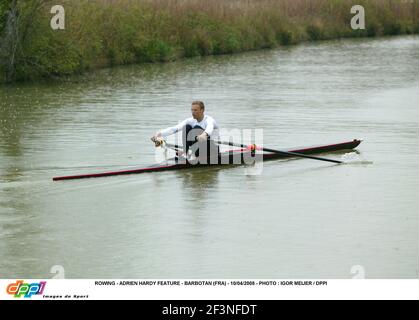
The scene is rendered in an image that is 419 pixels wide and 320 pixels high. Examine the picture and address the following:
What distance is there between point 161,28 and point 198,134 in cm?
1995

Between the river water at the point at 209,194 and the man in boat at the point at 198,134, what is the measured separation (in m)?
0.26

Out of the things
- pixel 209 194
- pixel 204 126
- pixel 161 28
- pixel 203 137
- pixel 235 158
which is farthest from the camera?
pixel 161 28

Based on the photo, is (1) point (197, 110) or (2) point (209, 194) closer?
(2) point (209, 194)

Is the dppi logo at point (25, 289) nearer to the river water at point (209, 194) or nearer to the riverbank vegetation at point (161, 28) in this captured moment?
the river water at point (209, 194)

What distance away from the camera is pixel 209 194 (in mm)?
13648

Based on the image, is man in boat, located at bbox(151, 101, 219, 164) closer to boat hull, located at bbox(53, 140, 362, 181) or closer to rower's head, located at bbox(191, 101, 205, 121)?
rower's head, located at bbox(191, 101, 205, 121)

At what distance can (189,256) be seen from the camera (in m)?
10.7

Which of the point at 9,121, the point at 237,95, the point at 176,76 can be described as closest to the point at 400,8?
the point at 176,76

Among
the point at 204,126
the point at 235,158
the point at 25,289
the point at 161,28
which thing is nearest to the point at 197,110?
the point at 204,126

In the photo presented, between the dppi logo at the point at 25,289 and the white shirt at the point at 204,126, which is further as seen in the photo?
the white shirt at the point at 204,126

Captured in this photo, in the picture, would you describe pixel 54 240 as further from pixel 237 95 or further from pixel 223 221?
pixel 237 95

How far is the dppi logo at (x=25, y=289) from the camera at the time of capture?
917cm

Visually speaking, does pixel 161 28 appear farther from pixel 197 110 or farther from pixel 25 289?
pixel 25 289

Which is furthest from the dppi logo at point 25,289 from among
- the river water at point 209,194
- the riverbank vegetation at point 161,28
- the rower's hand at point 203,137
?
the riverbank vegetation at point 161,28
